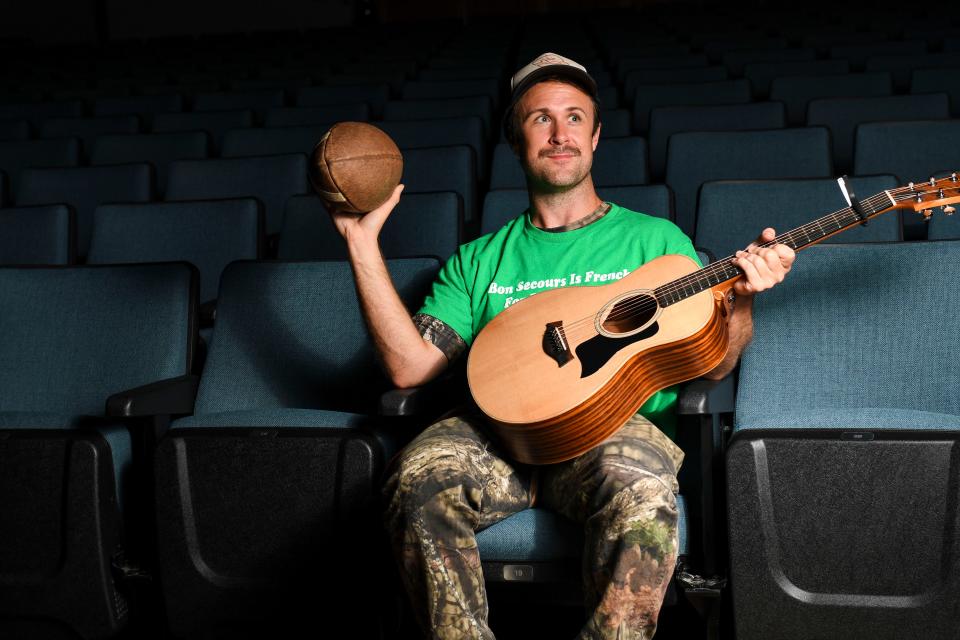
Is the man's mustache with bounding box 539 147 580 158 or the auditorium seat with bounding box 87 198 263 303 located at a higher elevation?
the man's mustache with bounding box 539 147 580 158

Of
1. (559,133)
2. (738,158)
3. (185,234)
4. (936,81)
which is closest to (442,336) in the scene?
(559,133)

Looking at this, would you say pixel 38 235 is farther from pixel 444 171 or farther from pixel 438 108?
pixel 438 108

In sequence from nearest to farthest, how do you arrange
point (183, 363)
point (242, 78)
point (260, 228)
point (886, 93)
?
1. point (183, 363)
2. point (260, 228)
3. point (886, 93)
4. point (242, 78)

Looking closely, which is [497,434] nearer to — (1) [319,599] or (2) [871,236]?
(1) [319,599]

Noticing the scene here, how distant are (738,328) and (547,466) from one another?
37cm

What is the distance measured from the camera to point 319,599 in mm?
1525

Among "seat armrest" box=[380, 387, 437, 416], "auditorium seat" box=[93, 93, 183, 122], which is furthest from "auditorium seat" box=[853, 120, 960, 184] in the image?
"auditorium seat" box=[93, 93, 183, 122]

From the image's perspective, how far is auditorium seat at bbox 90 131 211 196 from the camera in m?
3.71

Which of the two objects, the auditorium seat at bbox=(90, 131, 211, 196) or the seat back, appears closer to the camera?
the seat back

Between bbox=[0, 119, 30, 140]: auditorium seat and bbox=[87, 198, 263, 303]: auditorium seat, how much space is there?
83.3 inches

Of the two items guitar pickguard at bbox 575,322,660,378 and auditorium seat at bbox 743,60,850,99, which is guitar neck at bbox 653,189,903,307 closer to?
guitar pickguard at bbox 575,322,660,378

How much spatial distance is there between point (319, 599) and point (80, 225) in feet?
6.97

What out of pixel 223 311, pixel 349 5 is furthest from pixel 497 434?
pixel 349 5

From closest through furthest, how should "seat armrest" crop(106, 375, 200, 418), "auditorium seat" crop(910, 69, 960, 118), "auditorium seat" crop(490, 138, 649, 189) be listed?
"seat armrest" crop(106, 375, 200, 418) → "auditorium seat" crop(490, 138, 649, 189) → "auditorium seat" crop(910, 69, 960, 118)
